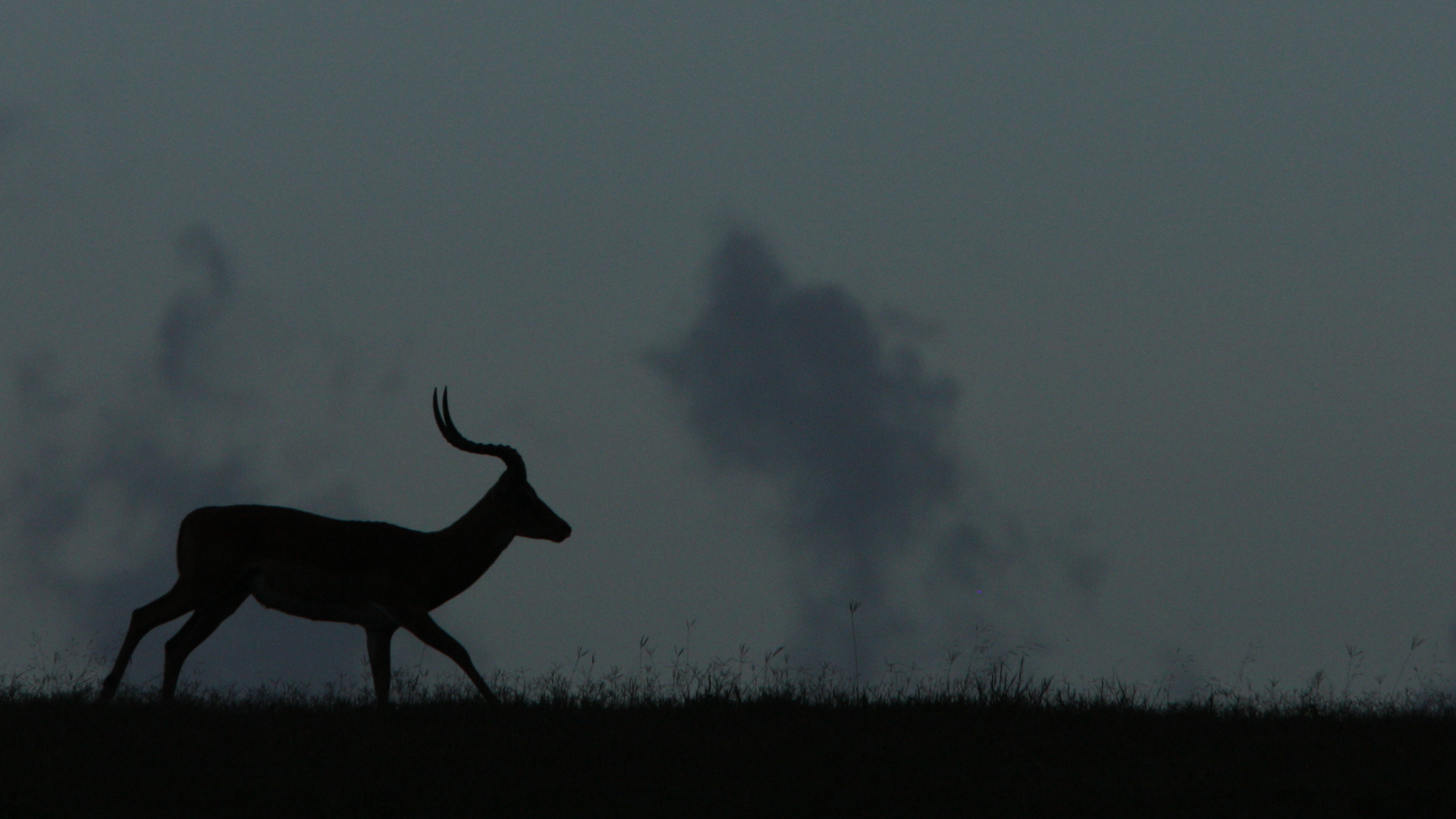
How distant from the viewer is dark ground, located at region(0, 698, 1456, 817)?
7.75m

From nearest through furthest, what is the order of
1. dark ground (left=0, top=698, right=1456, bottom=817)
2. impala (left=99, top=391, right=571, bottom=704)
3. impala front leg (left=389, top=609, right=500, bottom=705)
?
dark ground (left=0, top=698, right=1456, bottom=817), impala front leg (left=389, top=609, right=500, bottom=705), impala (left=99, top=391, right=571, bottom=704)

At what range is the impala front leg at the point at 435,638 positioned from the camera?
37.4ft

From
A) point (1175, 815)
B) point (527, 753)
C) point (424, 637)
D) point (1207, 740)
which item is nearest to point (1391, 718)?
point (1207, 740)

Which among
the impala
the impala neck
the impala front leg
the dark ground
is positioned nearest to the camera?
the dark ground

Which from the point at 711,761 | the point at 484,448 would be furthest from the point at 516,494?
the point at 711,761

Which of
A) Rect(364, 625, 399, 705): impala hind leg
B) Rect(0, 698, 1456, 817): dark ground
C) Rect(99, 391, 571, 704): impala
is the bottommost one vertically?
Rect(0, 698, 1456, 817): dark ground

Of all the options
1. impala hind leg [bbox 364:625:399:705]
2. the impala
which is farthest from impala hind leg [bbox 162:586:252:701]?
impala hind leg [bbox 364:625:399:705]

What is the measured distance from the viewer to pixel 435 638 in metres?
11.8

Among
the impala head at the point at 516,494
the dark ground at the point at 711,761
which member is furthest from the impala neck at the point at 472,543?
the dark ground at the point at 711,761

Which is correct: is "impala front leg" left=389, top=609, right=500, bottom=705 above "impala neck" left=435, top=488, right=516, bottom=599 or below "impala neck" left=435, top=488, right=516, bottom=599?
below

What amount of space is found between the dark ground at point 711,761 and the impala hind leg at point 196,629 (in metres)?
1.43

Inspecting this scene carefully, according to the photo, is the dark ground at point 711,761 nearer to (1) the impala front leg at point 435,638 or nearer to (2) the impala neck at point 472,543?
(1) the impala front leg at point 435,638

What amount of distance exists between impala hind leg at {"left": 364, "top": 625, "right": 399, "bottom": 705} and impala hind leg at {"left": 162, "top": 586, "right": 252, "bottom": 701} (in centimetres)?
102

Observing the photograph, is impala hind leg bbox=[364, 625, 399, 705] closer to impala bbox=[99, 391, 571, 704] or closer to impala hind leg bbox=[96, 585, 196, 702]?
impala bbox=[99, 391, 571, 704]
